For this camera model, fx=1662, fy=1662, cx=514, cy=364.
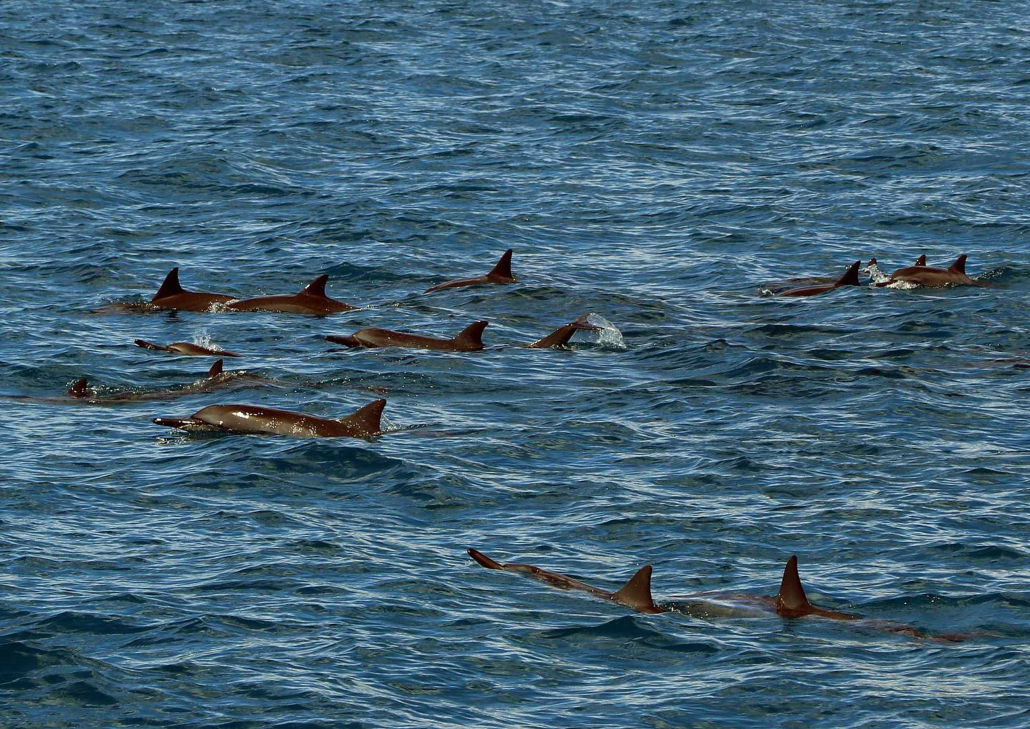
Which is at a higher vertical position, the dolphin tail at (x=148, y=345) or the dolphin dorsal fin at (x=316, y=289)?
the dolphin dorsal fin at (x=316, y=289)

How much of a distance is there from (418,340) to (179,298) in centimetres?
402

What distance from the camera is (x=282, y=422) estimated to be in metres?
17.3

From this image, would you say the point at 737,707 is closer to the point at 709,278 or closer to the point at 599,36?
the point at 709,278

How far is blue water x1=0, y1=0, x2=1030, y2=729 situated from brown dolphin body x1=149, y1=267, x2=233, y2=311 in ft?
0.91

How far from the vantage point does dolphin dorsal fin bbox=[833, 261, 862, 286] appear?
924 inches

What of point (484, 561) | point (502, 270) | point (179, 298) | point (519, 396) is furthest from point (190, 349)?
point (484, 561)

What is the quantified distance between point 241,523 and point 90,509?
145 cm

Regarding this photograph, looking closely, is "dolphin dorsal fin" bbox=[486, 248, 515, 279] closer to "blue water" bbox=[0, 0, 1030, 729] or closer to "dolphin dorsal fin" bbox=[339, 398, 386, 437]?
"blue water" bbox=[0, 0, 1030, 729]

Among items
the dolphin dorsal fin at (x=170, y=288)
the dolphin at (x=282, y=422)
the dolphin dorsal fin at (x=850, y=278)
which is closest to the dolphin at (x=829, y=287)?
the dolphin dorsal fin at (x=850, y=278)

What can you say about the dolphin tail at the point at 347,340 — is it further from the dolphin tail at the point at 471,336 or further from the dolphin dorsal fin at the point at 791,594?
the dolphin dorsal fin at the point at 791,594

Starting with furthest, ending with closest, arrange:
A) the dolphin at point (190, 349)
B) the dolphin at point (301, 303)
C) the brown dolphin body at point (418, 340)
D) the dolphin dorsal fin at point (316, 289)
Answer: the dolphin at point (301, 303)
the dolphin dorsal fin at point (316, 289)
the brown dolphin body at point (418, 340)
the dolphin at point (190, 349)

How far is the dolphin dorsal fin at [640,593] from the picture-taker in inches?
514

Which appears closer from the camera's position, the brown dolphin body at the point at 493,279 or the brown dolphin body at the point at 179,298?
the brown dolphin body at the point at 179,298

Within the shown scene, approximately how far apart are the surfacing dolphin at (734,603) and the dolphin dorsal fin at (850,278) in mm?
10709
